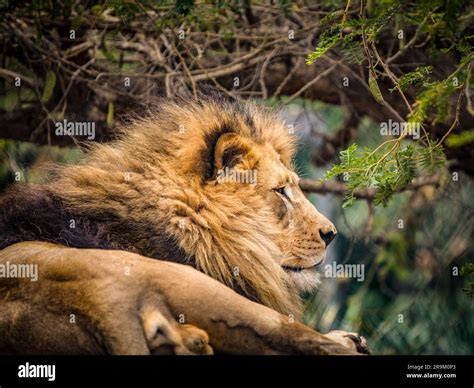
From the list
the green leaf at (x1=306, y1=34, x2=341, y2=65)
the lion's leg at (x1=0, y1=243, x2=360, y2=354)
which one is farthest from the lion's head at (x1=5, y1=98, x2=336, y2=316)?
the green leaf at (x1=306, y1=34, x2=341, y2=65)

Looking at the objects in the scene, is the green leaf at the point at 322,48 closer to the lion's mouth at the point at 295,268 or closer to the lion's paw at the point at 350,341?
the lion's mouth at the point at 295,268

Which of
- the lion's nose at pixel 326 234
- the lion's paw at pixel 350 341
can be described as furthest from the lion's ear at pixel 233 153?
the lion's paw at pixel 350 341

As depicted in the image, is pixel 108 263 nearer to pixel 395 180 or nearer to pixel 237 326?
pixel 237 326

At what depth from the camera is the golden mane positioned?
122 inches

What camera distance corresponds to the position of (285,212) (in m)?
3.36

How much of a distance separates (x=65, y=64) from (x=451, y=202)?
7.72 feet

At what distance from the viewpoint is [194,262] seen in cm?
308

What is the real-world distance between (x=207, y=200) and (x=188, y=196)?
3.0 inches

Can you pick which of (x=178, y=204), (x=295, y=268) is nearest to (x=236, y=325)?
(x=178, y=204)

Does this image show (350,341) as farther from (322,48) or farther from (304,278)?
(322,48)

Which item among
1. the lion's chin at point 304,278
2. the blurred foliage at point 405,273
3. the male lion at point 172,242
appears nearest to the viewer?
the male lion at point 172,242

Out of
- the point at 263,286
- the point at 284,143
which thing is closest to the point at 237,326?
the point at 263,286

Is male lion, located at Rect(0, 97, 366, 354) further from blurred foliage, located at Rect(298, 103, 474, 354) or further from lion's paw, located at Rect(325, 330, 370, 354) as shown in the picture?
blurred foliage, located at Rect(298, 103, 474, 354)

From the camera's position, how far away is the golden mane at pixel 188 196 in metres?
3.11
